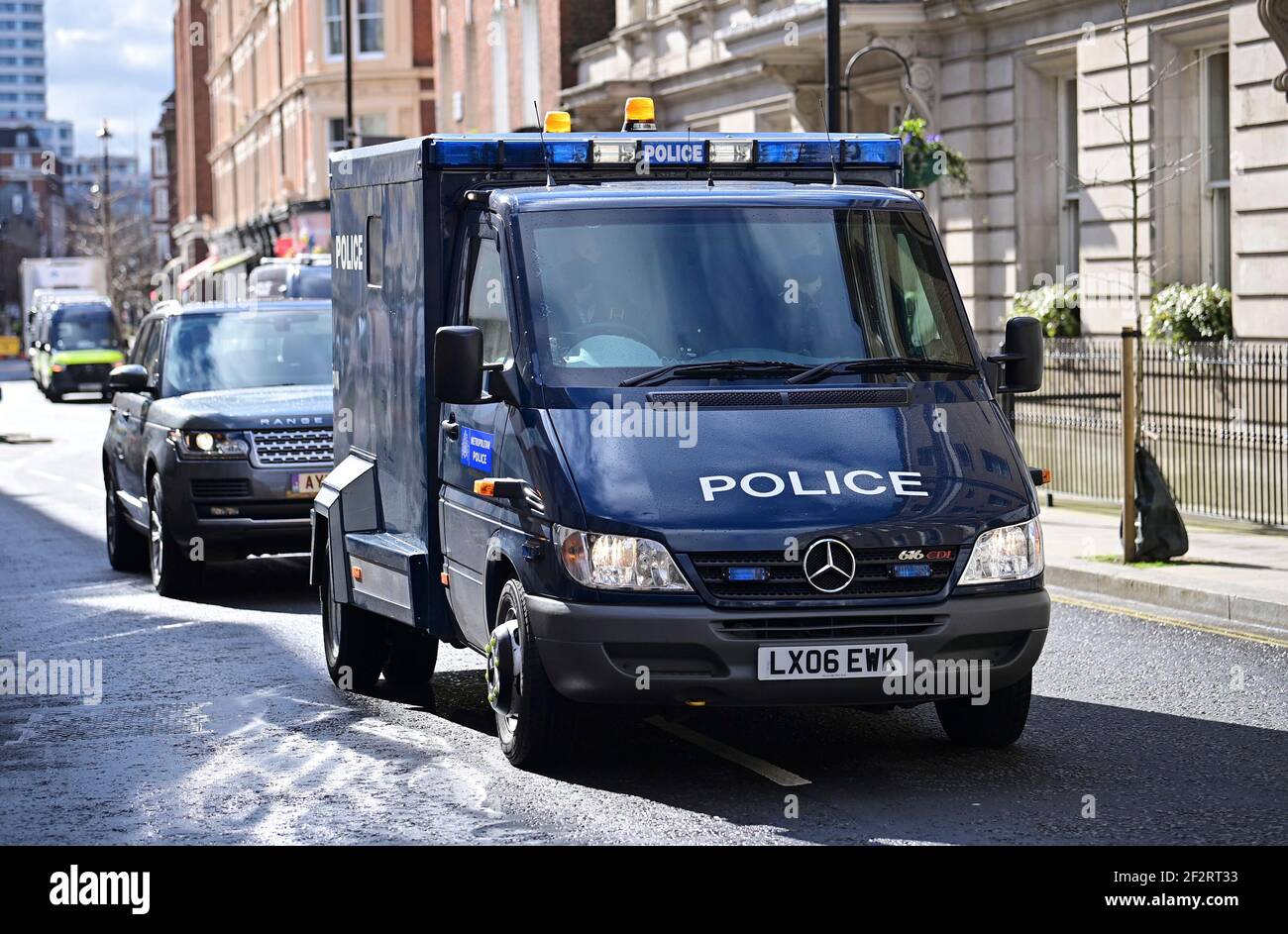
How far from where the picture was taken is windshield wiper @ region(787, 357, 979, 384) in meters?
8.20

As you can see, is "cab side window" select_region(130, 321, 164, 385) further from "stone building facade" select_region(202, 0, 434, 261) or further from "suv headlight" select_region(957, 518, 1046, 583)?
"stone building facade" select_region(202, 0, 434, 261)

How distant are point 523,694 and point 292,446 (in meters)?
6.37

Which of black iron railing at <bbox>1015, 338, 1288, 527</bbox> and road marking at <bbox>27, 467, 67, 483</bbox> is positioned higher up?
black iron railing at <bbox>1015, 338, 1288, 527</bbox>

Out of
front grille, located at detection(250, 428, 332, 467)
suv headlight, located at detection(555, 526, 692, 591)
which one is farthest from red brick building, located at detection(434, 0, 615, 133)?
suv headlight, located at detection(555, 526, 692, 591)

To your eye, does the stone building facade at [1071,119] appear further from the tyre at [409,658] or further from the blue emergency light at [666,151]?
the tyre at [409,658]

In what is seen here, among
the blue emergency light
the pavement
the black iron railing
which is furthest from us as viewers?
the black iron railing

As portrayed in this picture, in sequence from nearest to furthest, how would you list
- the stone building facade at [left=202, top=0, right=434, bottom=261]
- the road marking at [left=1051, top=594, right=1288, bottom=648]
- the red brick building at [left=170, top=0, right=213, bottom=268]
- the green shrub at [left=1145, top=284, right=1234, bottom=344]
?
the road marking at [left=1051, top=594, right=1288, bottom=648] < the green shrub at [left=1145, top=284, right=1234, bottom=344] < the stone building facade at [left=202, top=0, right=434, bottom=261] < the red brick building at [left=170, top=0, right=213, bottom=268]

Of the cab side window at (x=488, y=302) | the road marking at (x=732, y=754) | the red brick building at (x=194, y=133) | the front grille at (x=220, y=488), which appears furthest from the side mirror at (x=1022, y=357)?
the red brick building at (x=194, y=133)

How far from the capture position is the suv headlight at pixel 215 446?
14055mm

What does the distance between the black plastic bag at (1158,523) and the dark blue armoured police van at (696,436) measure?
5568 mm

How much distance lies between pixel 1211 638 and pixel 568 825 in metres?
5.52

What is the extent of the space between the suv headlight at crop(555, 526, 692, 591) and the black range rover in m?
6.56
